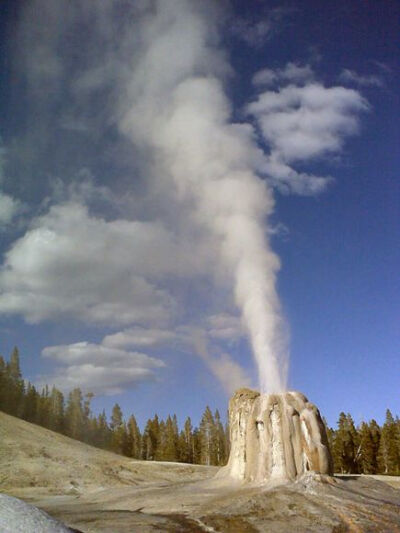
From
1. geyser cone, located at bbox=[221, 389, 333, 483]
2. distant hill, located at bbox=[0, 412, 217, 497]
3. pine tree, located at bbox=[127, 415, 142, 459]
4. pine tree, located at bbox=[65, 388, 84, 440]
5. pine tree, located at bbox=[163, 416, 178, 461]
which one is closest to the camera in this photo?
geyser cone, located at bbox=[221, 389, 333, 483]

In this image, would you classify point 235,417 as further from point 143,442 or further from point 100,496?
point 143,442

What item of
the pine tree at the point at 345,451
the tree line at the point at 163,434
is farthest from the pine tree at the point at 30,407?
the pine tree at the point at 345,451

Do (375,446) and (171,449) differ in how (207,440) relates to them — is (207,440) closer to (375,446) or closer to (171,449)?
(171,449)

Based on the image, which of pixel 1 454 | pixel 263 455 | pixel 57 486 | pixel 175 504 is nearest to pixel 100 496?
pixel 175 504

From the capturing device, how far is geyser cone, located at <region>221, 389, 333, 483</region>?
25.0 meters

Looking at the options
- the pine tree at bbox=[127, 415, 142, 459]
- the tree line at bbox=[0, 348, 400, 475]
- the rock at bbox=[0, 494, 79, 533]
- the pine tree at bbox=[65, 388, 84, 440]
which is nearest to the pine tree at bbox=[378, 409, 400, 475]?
the tree line at bbox=[0, 348, 400, 475]

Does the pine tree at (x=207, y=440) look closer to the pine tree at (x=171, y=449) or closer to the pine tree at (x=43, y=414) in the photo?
the pine tree at (x=171, y=449)

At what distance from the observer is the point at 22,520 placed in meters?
12.6

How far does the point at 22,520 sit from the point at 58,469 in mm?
39659

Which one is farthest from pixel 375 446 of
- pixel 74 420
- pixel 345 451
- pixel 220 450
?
pixel 74 420

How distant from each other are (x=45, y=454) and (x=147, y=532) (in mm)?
42499

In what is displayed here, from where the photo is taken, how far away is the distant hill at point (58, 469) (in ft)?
143

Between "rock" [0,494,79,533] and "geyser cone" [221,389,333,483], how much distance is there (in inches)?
582

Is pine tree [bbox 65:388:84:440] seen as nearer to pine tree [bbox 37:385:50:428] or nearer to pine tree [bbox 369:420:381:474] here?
pine tree [bbox 37:385:50:428]
